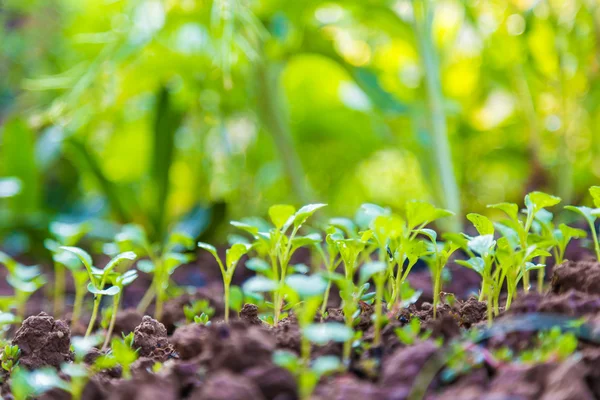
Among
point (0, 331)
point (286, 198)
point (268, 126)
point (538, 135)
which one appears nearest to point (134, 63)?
point (268, 126)

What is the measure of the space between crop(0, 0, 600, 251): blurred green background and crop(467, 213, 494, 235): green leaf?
0.73m

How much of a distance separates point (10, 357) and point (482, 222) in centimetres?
55

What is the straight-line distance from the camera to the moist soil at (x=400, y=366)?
0.39 meters

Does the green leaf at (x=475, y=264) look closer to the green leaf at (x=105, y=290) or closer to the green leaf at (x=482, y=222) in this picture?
the green leaf at (x=482, y=222)

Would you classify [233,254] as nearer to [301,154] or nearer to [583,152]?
[301,154]

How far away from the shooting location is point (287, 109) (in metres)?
1.98

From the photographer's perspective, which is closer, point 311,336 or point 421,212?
point 311,336

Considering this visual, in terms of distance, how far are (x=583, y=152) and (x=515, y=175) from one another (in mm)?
316

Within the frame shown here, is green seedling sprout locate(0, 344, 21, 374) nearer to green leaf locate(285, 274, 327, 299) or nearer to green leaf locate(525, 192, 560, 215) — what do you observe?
green leaf locate(285, 274, 327, 299)

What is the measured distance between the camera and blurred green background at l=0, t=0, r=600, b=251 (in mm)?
1450

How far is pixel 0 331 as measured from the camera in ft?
2.51

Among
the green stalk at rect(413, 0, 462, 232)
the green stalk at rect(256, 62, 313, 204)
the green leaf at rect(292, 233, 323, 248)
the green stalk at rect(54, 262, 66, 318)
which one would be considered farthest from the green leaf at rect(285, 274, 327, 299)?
the green stalk at rect(256, 62, 313, 204)

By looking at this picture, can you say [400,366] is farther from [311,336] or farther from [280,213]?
[280,213]

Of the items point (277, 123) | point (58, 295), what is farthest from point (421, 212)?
point (277, 123)
